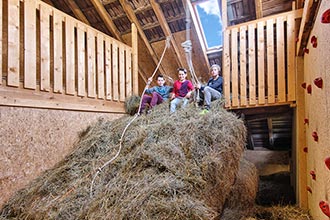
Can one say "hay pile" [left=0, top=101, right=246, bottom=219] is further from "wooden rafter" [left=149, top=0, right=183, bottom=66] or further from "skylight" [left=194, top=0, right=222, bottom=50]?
"skylight" [left=194, top=0, right=222, bottom=50]

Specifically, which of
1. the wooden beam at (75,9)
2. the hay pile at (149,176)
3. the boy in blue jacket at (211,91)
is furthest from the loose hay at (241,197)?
the wooden beam at (75,9)

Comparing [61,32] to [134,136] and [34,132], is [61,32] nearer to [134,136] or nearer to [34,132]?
[34,132]

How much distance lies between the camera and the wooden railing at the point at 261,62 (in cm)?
326

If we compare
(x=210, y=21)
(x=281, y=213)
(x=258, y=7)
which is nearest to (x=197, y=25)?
(x=210, y=21)

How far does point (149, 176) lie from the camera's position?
2012 millimetres

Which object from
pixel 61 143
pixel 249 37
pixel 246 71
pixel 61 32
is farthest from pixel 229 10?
pixel 61 143

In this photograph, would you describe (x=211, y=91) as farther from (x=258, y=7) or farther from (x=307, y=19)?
(x=258, y=7)

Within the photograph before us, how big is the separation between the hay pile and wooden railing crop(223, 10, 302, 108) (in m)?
0.89

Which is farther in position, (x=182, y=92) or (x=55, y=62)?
(x=182, y=92)

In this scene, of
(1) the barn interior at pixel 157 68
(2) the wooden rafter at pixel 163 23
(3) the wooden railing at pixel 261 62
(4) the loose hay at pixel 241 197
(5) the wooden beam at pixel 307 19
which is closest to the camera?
(5) the wooden beam at pixel 307 19

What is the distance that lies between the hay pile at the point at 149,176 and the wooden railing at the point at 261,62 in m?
0.89

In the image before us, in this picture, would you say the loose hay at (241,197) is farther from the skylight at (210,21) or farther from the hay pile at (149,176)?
the skylight at (210,21)

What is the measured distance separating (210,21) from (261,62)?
77.6 inches

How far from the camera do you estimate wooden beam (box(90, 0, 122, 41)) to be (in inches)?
187
